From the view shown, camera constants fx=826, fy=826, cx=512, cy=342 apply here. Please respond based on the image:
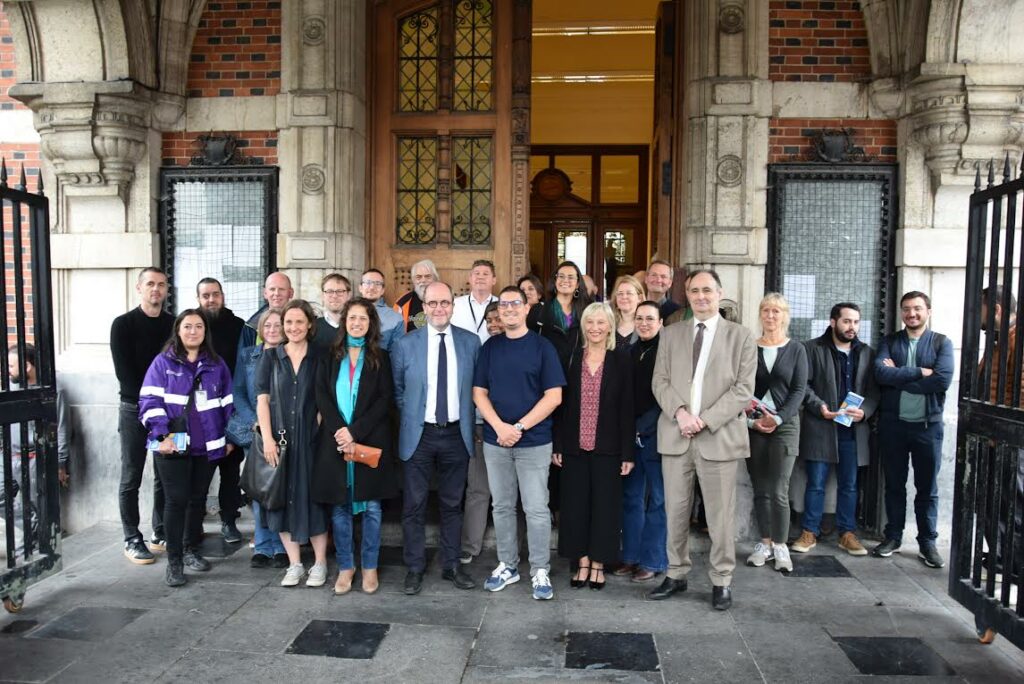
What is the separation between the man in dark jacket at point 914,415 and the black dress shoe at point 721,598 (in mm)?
1560

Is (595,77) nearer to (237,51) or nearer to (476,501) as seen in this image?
(237,51)

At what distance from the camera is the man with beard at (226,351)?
5.51 m

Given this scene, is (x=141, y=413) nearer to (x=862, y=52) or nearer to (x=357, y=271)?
(x=357, y=271)

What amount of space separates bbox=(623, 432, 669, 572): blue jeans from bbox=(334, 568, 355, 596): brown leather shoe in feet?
5.31

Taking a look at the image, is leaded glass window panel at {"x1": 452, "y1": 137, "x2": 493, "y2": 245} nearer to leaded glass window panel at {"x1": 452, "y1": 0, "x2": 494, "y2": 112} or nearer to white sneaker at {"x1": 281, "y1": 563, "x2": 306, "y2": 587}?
leaded glass window panel at {"x1": 452, "y1": 0, "x2": 494, "y2": 112}

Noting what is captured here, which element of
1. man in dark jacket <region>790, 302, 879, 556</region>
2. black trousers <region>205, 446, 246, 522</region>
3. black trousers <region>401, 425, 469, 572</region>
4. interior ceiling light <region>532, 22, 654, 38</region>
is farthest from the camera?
interior ceiling light <region>532, 22, 654, 38</region>

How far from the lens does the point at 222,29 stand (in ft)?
22.3

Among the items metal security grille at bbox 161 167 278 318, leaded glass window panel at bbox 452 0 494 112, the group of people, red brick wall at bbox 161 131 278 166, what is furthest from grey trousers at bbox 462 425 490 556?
leaded glass window panel at bbox 452 0 494 112

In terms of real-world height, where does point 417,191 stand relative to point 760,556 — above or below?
above

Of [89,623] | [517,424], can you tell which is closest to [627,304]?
[517,424]

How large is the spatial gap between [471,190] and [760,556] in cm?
382

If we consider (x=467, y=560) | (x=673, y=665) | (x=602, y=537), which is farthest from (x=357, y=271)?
(x=673, y=665)

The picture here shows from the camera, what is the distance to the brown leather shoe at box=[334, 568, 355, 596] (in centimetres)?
463

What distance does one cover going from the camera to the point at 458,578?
A: 4770 mm
